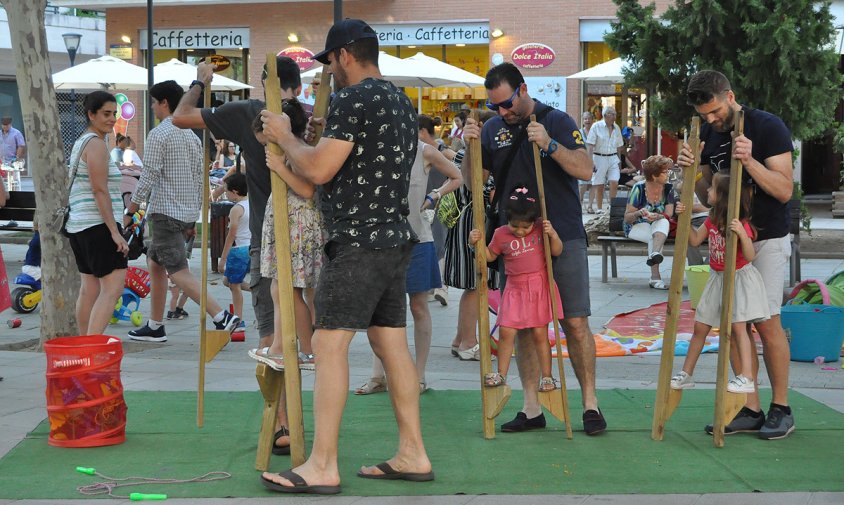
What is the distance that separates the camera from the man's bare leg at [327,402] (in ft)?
17.1

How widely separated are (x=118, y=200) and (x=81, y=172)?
1.16 ft

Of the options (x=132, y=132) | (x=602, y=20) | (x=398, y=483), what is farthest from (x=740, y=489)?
(x=132, y=132)

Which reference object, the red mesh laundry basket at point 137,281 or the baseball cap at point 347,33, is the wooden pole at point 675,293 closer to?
the baseball cap at point 347,33

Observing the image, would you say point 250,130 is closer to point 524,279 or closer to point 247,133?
point 247,133

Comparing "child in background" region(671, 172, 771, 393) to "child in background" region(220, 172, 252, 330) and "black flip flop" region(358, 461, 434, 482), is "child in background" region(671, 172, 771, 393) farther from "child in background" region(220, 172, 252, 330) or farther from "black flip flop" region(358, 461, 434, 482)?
"child in background" region(220, 172, 252, 330)

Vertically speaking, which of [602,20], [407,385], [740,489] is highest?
[602,20]

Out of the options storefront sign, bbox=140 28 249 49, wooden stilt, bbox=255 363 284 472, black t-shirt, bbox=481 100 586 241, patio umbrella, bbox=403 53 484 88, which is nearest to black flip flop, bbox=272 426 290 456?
wooden stilt, bbox=255 363 284 472

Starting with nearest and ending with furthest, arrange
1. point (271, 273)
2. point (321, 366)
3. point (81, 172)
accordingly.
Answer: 1. point (321, 366)
2. point (271, 273)
3. point (81, 172)

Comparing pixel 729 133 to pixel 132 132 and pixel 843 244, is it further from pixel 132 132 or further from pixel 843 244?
pixel 132 132

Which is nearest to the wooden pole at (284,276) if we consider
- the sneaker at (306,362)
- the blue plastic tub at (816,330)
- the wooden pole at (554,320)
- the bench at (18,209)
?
the sneaker at (306,362)

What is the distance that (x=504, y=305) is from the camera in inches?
259

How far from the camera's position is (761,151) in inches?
246

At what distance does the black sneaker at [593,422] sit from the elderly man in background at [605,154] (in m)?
16.1

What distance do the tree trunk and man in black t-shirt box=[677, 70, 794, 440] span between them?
5.13m
